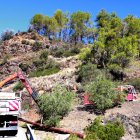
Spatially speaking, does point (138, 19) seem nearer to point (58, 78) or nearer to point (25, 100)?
point (58, 78)

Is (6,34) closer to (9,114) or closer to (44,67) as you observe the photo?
(44,67)

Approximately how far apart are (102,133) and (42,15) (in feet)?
242

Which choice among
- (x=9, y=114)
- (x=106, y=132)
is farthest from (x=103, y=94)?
(x=9, y=114)

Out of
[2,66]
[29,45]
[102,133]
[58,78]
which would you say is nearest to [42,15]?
[29,45]

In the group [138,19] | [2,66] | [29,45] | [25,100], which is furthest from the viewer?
[29,45]

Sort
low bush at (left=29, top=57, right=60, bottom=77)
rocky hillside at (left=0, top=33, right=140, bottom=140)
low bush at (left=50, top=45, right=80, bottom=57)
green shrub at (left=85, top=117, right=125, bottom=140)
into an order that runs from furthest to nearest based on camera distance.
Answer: low bush at (left=50, top=45, right=80, bottom=57), low bush at (left=29, top=57, right=60, bottom=77), rocky hillside at (left=0, top=33, right=140, bottom=140), green shrub at (left=85, top=117, right=125, bottom=140)

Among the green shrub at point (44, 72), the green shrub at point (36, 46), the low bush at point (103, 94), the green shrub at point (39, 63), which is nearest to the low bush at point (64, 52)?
the green shrub at point (39, 63)

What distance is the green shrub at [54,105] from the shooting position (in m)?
30.2

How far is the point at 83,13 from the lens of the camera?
310ft

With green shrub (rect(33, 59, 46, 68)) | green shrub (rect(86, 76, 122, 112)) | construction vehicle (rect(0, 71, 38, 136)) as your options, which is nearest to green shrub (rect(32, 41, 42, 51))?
green shrub (rect(33, 59, 46, 68))

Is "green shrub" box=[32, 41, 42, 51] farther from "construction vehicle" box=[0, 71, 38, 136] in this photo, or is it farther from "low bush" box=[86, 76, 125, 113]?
"construction vehicle" box=[0, 71, 38, 136]

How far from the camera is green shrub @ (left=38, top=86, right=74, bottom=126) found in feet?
99.2

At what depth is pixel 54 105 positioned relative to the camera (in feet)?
99.2

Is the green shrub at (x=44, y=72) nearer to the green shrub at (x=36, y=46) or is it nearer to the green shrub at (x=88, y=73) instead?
the green shrub at (x=88, y=73)
